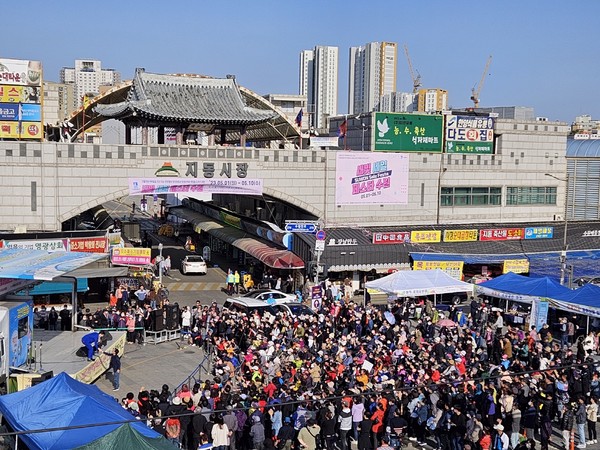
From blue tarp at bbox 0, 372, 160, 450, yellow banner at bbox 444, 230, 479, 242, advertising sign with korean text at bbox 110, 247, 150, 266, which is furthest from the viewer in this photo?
yellow banner at bbox 444, 230, 479, 242

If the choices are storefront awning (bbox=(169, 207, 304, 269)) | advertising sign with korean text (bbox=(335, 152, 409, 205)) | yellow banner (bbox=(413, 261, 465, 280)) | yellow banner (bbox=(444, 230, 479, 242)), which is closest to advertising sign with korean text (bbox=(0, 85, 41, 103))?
storefront awning (bbox=(169, 207, 304, 269))

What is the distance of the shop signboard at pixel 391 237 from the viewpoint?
40.2 metres

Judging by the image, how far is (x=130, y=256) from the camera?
1350 inches

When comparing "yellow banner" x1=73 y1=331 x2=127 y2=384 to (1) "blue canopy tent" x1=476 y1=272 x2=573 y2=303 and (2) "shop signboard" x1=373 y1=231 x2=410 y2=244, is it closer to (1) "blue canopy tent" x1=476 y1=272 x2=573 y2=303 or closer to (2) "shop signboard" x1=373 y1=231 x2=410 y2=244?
(1) "blue canopy tent" x1=476 y1=272 x2=573 y2=303

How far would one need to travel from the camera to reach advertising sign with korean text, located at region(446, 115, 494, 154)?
1796 inches

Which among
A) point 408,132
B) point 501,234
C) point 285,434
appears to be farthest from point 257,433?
point 501,234

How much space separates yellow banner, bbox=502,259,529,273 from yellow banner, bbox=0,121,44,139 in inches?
1077

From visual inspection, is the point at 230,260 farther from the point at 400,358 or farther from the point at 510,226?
the point at 400,358

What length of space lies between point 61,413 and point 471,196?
35925mm

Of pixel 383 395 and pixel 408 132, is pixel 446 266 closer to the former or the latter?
pixel 408 132

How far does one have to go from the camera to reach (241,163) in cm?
4009

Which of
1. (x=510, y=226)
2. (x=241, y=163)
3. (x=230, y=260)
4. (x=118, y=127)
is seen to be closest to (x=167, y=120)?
(x=241, y=163)

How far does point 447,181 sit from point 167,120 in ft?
59.6

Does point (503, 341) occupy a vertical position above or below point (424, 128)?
below
